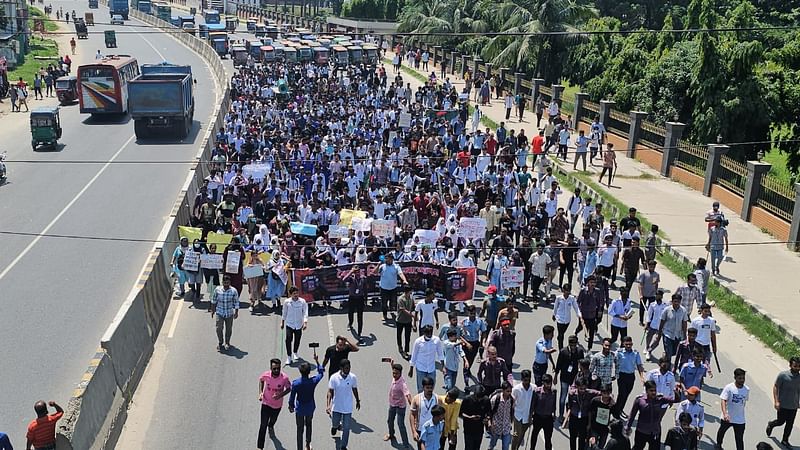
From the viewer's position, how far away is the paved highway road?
14484 mm

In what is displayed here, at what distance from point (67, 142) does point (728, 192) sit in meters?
26.1

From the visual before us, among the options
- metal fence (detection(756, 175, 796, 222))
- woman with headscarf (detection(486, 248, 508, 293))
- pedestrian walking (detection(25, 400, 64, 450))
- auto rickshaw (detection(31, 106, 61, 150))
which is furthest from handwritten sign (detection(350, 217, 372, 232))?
auto rickshaw (detection(31, 106, 61, 150))

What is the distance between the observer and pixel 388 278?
16.4 metres

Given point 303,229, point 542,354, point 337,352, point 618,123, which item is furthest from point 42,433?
point 618,123

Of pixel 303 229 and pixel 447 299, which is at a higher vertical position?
pixel 303 229

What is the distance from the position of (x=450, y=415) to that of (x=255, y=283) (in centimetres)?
754

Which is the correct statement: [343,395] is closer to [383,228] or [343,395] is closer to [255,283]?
[255,283]

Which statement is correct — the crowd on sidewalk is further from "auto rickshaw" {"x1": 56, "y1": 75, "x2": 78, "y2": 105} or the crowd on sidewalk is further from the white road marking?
"auto rickshaw" {"x1": 56, "y1": 75, "x2": 78, "y2": 105}

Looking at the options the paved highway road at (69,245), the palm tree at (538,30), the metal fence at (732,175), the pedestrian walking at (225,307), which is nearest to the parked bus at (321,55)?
the palm tree at (538,30)

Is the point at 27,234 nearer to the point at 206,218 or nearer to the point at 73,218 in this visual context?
the point at 73,218

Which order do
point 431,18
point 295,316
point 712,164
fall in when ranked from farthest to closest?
1. point 431,18
2. point 712,164
3. point 295,316

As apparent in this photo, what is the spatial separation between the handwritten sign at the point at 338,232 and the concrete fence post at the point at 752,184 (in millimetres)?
12277

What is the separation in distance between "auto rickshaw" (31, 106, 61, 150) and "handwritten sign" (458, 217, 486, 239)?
22.2 meters

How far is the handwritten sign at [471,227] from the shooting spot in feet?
64.7
